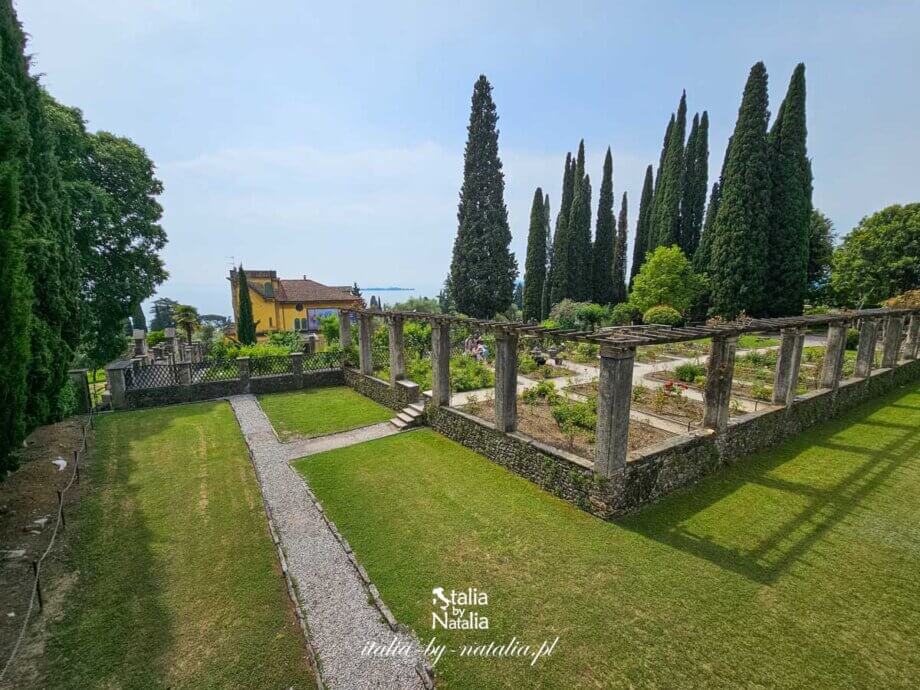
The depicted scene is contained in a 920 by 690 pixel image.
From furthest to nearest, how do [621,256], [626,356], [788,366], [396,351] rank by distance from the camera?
[621,256] < [396,351] < [788,366] < [626,356]

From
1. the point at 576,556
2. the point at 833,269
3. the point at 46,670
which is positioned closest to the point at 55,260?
the point at 46,670

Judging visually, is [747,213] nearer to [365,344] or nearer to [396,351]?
[396,351]

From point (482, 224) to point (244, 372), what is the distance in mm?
18754

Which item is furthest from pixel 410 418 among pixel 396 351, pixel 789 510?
pixel 789 510

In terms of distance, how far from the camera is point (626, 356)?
6766 millimetres

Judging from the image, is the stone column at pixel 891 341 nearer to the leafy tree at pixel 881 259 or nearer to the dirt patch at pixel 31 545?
the leafy tree at pixel 881 259

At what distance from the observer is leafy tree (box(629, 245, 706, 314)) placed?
99.1ft

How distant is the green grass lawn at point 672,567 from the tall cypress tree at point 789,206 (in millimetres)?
23246

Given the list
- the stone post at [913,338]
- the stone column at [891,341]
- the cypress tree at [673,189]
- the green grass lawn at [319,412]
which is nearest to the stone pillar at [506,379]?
the green grass lawn at [319,412]

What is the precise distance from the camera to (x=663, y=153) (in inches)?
1630

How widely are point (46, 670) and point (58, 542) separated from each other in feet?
9.61

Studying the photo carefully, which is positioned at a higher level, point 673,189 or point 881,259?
point 673,189

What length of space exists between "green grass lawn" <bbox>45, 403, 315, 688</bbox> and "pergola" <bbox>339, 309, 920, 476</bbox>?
17.4ft

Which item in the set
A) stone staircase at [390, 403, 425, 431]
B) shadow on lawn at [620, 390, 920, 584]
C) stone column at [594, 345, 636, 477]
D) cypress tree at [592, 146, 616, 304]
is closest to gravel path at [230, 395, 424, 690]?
stone staircase at [390, 403, 425, 431]
